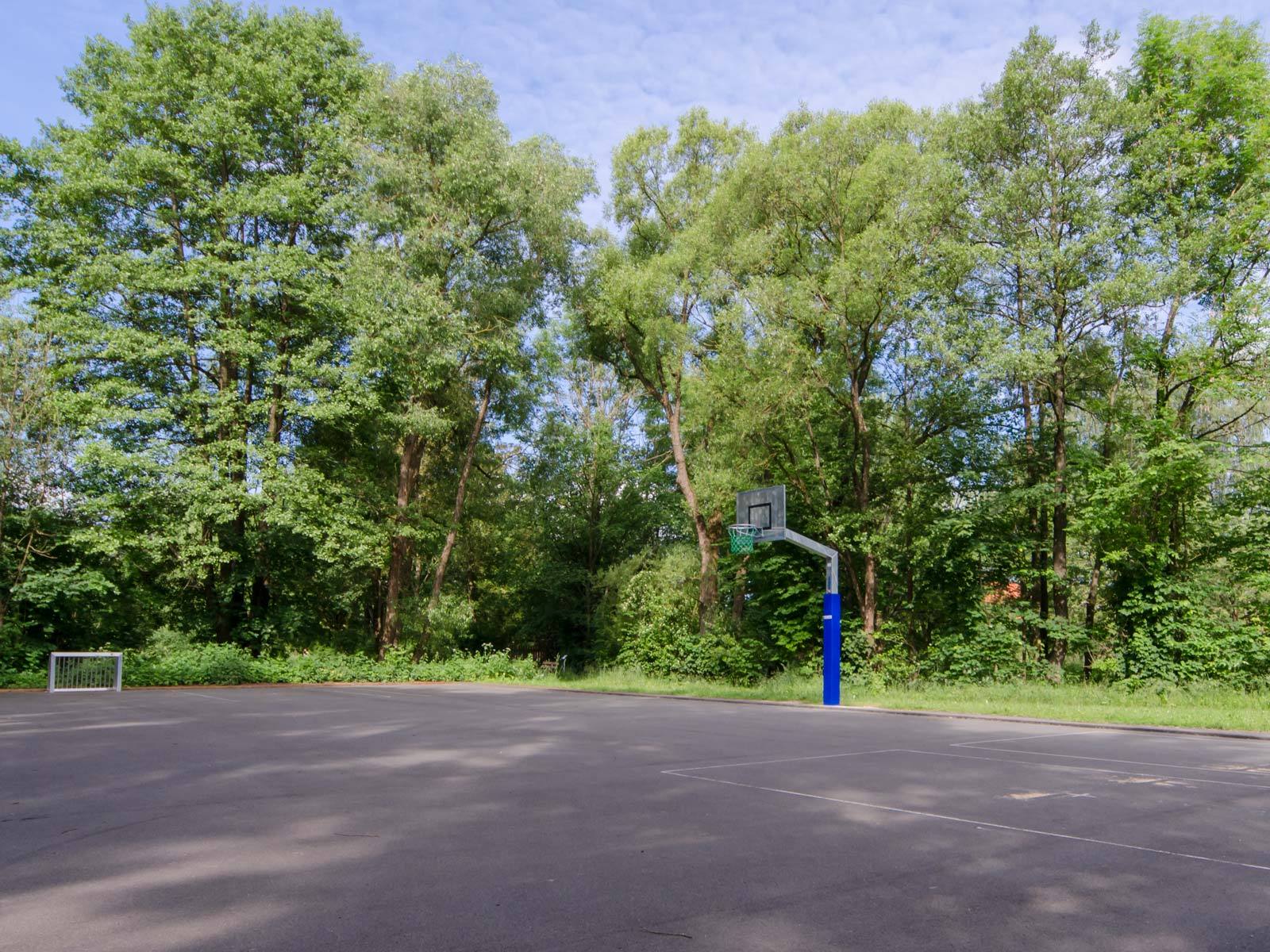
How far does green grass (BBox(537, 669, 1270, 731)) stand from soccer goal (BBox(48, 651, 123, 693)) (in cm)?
1229

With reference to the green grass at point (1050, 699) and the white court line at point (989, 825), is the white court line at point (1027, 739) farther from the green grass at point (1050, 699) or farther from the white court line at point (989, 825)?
the white court line at point (989, 825)

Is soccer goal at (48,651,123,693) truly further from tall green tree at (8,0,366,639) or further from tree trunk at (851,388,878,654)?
tree trunk at (851,388,878,654)

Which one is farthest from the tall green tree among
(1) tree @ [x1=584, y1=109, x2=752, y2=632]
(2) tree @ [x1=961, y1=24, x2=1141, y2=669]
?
(2) tree @ [x1=961, y1=24, x2=1141, y2=669]

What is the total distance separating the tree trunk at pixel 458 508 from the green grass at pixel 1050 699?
7.11 meters

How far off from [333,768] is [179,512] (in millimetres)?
21136

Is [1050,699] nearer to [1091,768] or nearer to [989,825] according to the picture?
[1091,768]

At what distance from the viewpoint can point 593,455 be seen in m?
37.4

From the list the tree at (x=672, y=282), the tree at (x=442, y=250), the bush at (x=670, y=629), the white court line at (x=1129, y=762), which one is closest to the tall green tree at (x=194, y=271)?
the tree at (x=442, y=250)

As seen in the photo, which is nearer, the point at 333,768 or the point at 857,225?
the point at 333,768

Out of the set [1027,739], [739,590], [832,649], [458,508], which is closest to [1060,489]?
[832,649]

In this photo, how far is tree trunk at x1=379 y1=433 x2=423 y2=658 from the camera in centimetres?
2848

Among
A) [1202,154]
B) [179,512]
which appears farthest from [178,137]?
[1202,154]

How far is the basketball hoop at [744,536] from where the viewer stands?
21234 millimetres

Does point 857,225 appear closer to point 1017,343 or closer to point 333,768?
point 1017,343
